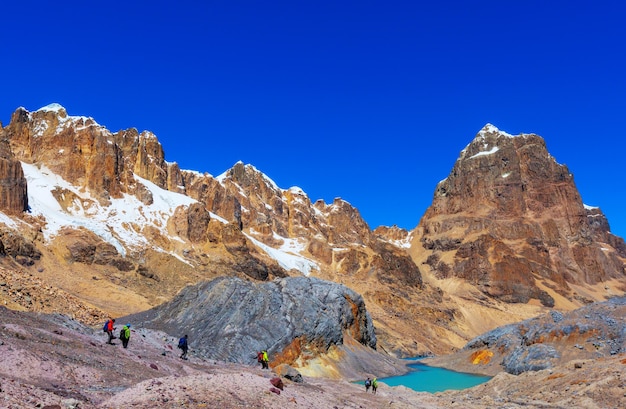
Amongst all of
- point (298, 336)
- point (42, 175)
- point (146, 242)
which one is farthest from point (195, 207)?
point (298, 336)

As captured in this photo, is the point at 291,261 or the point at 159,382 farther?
the point at 291,261

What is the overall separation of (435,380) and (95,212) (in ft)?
278

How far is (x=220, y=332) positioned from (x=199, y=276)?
56.6 meters

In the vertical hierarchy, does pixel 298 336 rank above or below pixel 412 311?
below

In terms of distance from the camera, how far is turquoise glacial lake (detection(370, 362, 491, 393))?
5613 centimetres

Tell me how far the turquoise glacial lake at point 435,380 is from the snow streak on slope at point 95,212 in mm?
64223

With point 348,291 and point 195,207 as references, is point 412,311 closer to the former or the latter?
point 195,207

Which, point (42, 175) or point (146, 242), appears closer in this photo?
point (146, 242)

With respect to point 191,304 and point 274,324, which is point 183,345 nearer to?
point 274,324

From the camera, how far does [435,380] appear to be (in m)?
63.1

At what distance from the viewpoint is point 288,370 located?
2956 cm

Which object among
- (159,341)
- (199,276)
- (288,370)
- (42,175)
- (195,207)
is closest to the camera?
(288,370)

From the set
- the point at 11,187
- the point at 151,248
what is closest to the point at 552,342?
the point at 151,248

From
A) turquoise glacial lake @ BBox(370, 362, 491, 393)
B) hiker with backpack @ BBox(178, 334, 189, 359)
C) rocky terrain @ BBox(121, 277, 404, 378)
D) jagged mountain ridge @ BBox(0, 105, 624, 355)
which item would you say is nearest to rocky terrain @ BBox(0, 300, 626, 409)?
hiker with backpack @ BBox(178, 334, 189, 359)
